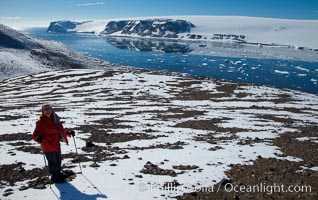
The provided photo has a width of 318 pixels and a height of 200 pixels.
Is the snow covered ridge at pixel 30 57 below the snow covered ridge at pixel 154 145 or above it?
above

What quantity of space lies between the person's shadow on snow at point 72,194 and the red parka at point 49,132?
1281mm

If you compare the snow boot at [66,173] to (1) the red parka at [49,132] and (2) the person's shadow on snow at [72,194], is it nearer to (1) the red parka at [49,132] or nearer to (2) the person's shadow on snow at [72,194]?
(2) the person's shadow on snow at [72,194]

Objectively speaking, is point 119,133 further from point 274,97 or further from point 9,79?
point 9,79

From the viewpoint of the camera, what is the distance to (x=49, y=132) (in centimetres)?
1016

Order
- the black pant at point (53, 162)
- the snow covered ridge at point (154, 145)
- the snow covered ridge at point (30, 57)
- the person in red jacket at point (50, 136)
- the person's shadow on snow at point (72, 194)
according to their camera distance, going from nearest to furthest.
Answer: the person's shadow on snow at point (72, 194)
the person in red jacket at point (50, 136)
the black pant at point (53, 162)
the snow covered ridge at point (154, 145)
the snow covered ridge at point (30, 57)

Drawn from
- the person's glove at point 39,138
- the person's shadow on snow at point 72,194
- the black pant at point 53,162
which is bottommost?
the person's shadow on snow at point 72,194

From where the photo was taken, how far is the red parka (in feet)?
33.1

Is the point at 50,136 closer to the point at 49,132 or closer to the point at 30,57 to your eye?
the point at 49,132

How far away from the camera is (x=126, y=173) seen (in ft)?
38.5

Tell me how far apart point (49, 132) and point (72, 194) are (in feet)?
7.14

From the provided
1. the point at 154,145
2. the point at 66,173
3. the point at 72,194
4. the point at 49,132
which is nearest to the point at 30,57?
the point at 154,145

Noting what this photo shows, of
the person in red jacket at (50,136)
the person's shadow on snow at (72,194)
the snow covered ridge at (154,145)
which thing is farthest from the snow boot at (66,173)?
the person's shadow on snow at (72,194)

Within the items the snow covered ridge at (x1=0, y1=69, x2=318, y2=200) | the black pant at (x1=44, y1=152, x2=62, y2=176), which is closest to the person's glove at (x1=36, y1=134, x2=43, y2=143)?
the black pant at (x1=44, y1=152, x2=62, y2=176)

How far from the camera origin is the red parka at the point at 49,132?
10.1 m
